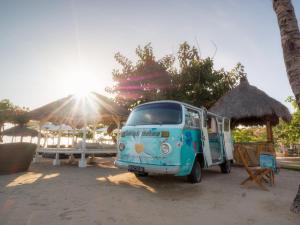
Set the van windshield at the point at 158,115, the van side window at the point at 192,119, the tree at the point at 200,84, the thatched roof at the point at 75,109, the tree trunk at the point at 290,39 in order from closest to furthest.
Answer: the tree trunk at the point at 290,39 → the van windshield at the point at 158,115 → the van side window at the point at 192,119 → the thatched roof at the point at 75,109 → the tree at the point at 200,84

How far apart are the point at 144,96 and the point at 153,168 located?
14.0 meters

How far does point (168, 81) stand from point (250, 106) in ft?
25.4

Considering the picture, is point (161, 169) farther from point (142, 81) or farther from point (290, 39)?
point (142, 81)

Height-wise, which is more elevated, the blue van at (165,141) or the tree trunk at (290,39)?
the tree trunk at (290,39)

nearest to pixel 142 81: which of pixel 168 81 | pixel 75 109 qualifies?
pixel 168 81

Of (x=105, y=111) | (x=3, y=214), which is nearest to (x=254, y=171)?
(x=3, y=214)

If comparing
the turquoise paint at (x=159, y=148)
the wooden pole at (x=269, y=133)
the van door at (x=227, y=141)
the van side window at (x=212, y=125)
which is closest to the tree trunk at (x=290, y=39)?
the turquoise paint at (x=159, y=148)

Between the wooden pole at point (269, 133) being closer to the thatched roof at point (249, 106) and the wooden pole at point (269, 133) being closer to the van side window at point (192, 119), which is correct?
the thatched roof at point (249, 106)

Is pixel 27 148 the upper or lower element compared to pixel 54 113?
lower

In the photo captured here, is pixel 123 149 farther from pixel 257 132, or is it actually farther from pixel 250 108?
pixel 257 132

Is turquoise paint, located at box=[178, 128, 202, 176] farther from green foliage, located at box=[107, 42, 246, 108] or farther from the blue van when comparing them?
green foliage, located at box=[107, 42, 246, 108]

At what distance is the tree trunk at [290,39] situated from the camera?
466 cm

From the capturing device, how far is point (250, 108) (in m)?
14.0

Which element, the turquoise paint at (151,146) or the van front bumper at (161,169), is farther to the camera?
the turquoise paint at (151,146)
